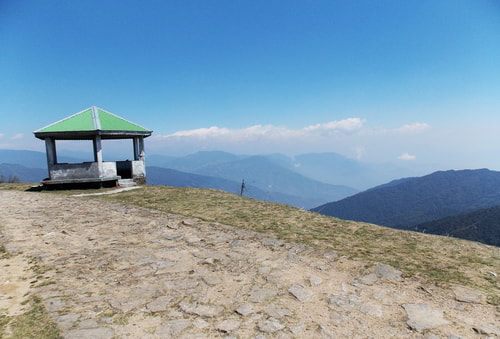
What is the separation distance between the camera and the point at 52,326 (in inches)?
147

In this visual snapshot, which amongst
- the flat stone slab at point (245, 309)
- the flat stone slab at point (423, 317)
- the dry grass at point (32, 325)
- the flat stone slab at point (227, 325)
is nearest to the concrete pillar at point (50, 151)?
the dry grass at point (32, 325)

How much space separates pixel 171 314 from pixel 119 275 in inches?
75.6

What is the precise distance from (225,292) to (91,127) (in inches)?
725

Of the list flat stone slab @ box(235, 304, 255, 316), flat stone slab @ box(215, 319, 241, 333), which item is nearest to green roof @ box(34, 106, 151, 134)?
flat stone slab @ box(235, 304, 255, 316)

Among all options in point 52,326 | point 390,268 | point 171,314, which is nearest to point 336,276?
point 390,268

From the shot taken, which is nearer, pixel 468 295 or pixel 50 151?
pixel 468 295

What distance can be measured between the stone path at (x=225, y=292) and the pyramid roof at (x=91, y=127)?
40.7 ft

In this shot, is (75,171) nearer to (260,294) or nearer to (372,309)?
(260,294)

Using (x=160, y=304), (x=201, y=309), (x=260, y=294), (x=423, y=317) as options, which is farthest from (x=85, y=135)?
(x=423, y=317)

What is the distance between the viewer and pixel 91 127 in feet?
63.0

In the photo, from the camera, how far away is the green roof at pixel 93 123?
18875 millimetres

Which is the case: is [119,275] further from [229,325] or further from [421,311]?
[421,311]

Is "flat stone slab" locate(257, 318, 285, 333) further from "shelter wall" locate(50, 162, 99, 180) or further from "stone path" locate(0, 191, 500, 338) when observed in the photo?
"shelter wall" locate(50, 162, 99, 180)

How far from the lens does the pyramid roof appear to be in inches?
735
